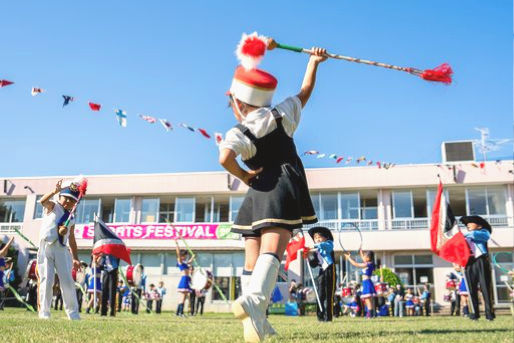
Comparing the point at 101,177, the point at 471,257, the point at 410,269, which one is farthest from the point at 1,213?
the point at 471,257

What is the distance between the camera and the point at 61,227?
26.4 ft

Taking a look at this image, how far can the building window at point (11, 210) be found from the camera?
136 ft

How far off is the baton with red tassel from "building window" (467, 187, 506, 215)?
32.9 m

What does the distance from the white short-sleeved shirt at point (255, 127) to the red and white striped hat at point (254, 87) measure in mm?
105

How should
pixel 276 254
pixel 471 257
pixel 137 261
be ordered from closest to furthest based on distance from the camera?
pixel 276 254 → pixel 471 257 → pixel 137 261

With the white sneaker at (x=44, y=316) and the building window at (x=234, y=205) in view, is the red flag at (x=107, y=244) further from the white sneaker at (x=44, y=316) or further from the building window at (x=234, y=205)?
the building window at (x=234, y=205)

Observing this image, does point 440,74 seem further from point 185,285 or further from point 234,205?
point 234,205

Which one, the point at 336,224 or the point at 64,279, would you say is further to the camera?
the point at 336,224

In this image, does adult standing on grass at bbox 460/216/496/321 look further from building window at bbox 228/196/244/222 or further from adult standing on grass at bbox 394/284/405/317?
building window at bbox 228/196/244/222

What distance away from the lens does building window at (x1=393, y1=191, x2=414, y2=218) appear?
36.1 meters

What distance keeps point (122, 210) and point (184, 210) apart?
17.1 ft

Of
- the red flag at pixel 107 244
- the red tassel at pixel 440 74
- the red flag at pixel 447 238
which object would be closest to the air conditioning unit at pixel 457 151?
the red flag at pixel 447 238

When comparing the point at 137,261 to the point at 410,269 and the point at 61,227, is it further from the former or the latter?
the point at 61,227

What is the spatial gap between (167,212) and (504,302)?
2526 centimetres
